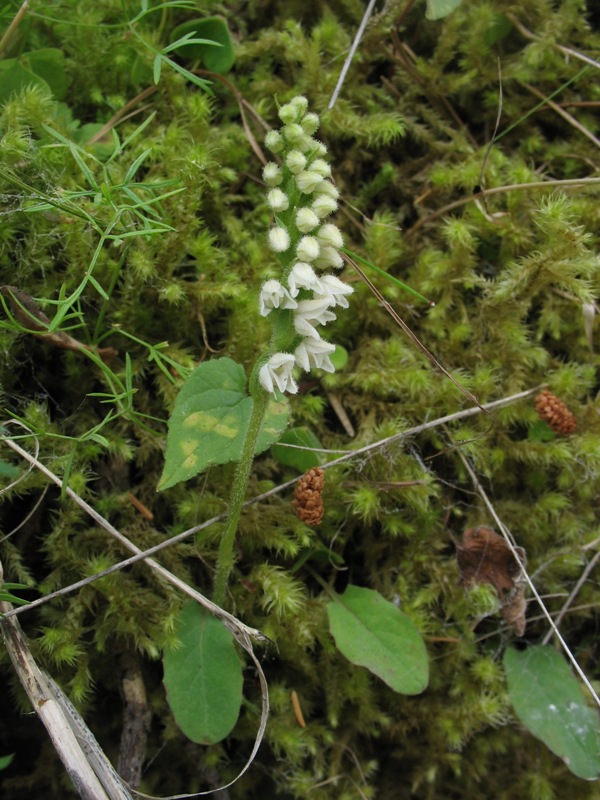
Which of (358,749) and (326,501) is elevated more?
(326,501)

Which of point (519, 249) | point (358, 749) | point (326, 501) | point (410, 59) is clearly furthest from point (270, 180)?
point (358, 749)

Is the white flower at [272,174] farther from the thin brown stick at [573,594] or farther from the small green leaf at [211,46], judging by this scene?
the thin brown stick at [573,594]

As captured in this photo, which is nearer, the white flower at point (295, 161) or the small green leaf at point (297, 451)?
the white flower at point (295, 161)

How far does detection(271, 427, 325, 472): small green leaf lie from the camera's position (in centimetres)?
183

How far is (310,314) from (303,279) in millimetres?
95

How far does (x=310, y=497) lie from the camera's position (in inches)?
68.0

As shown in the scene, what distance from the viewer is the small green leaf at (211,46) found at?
6.77 feet

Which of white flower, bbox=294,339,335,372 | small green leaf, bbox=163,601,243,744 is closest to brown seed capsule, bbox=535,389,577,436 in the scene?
white flower, bbox=294,339,335,372

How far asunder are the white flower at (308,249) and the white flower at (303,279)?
0.02m

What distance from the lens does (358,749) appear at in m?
1.95

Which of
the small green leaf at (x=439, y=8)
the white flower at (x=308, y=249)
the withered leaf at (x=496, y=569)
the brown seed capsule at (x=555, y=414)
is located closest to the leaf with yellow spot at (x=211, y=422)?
the white flower at (x=308, y=249)

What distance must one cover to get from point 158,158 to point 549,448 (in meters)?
1.38

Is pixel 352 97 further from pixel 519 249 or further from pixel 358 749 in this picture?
pixel 358 749

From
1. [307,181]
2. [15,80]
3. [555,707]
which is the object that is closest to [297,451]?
[307,181]
